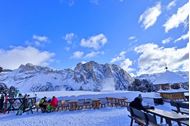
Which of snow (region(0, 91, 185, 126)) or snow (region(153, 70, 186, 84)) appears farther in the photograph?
snow (region(153, 70, 186, 84))

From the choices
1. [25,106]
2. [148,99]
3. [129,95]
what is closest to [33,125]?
[25,106]

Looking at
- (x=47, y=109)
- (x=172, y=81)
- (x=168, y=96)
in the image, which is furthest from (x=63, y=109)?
(x=172, y=81)

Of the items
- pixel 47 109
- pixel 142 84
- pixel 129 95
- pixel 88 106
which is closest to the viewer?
pixel 47 109

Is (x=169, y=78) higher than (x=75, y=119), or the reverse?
(x=169, y=78)

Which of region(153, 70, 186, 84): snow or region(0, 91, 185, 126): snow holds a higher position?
region(153, 70, 186, 84): snow

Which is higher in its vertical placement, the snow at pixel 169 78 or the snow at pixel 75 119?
the snow at pixel 169 78

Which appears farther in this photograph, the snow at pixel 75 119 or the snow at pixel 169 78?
the snow at pixel 169 78

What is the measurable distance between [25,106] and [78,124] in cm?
967

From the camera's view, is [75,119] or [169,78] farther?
[169,78]

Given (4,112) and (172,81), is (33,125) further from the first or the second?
(172,81)

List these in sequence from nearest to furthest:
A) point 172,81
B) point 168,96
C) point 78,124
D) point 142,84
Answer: point 78,124
point 168,96
point 172,81
point 142,84

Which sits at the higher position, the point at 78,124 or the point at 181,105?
the point at 181,105

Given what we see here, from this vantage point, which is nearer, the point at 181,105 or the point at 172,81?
the point at 181,105

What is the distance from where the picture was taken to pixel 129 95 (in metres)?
31.0
